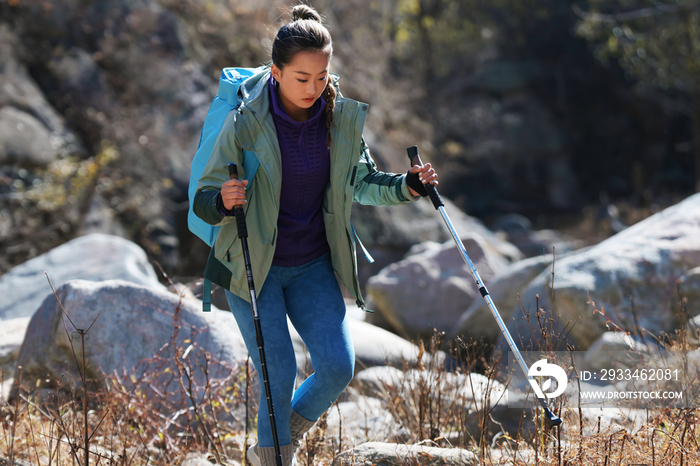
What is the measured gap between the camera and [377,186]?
2.93 meters

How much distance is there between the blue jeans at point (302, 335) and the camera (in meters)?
2.63

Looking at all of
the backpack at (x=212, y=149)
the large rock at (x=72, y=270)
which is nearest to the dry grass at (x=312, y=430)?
the backpack at (x=212, y=149)

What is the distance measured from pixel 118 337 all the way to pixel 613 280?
4.14m

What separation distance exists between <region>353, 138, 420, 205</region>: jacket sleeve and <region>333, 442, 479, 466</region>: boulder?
3.53 feet

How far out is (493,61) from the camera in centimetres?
2070

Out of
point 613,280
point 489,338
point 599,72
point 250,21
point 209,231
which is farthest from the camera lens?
point 599,72

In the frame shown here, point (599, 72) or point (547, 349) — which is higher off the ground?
point (599, 72)

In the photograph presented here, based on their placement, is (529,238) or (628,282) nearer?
(628,282)

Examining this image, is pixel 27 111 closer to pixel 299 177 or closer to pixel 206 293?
pixel 206 293

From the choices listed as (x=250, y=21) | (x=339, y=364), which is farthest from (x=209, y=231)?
(x=250, y=21)

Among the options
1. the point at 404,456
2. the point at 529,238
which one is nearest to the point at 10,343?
the point at 404,456

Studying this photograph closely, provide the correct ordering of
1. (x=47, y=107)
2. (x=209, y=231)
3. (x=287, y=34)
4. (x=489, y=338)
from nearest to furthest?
(x=287, y=34)
(x=209, y=231)
(x=489, y=338)
(x=47, y=107)

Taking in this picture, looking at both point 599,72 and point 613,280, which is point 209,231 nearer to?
point 613,280

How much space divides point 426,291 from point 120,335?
4.55m
